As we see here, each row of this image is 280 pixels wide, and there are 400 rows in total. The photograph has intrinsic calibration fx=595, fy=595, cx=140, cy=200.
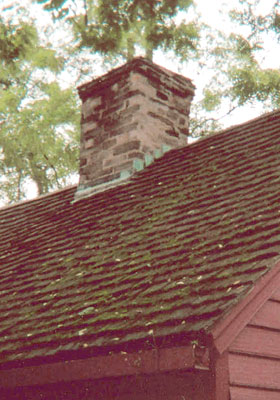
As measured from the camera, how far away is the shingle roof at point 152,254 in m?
4.09

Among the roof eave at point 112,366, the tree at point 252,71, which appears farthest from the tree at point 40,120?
the roof eave at point 112,366

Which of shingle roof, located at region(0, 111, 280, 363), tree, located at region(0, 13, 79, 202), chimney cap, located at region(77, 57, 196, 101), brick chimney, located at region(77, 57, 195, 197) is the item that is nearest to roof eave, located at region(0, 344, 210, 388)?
shingle roof, located at region(0, 111, 280, 363)

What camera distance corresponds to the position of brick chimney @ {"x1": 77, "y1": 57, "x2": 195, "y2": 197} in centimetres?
812

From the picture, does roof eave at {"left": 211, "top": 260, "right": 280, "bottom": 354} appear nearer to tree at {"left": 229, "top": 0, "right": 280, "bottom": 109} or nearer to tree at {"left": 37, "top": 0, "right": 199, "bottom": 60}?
tree at {"left": 37, "top": 0, "right": 199, "bottom": 60}

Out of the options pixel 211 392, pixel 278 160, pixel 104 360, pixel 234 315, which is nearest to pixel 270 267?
pixel 234 315

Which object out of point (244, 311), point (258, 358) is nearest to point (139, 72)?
point (258, 358)

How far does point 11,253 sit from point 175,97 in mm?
3361

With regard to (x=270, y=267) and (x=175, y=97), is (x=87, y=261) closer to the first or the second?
(x=270, y=267)

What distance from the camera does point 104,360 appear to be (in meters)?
3.96

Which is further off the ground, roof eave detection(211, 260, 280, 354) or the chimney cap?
the chimney cap

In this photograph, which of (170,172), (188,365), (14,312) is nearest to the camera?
(188,365)

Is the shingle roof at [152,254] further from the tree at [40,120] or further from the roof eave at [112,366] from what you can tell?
the tree at [40,120]

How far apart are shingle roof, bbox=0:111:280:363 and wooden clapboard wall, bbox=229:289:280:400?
0.38 metres

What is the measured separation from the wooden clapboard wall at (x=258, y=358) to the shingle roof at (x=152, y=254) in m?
0.38
